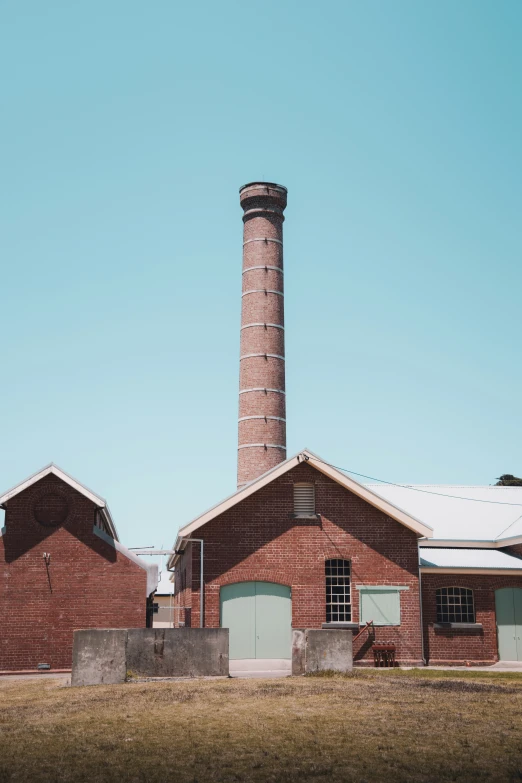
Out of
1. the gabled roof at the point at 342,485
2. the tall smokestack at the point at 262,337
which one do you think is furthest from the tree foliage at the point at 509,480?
the gabled roof at the point at 342,485

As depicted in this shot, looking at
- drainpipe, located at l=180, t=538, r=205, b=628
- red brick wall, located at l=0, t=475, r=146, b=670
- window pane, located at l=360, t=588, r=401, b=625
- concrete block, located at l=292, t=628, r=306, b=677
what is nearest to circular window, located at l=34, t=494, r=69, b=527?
red brick wall, located at l=0, t=475, r=146, b=670

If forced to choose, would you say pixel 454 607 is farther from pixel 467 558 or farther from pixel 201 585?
pixel 201 585

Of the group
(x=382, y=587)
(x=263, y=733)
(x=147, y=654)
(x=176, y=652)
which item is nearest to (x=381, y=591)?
(x=382, y=587)

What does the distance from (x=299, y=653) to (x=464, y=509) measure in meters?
14.3

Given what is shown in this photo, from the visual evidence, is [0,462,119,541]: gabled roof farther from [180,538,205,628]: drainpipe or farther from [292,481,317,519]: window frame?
[292,481,317,519]: window frame

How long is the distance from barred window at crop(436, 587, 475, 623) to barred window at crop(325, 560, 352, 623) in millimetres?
3169

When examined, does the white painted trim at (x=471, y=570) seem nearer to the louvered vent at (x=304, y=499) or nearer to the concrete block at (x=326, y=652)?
the louvered vent at (x=304, y=499)

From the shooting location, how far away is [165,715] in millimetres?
13984

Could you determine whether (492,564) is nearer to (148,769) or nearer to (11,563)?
(11,563)

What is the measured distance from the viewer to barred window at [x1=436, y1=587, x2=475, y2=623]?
92.9 feet

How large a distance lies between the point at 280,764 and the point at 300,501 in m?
17.5

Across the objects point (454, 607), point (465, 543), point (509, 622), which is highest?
point (465, 543)

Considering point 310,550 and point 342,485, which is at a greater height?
point 342,485

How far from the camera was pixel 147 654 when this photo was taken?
1995 centimetres
